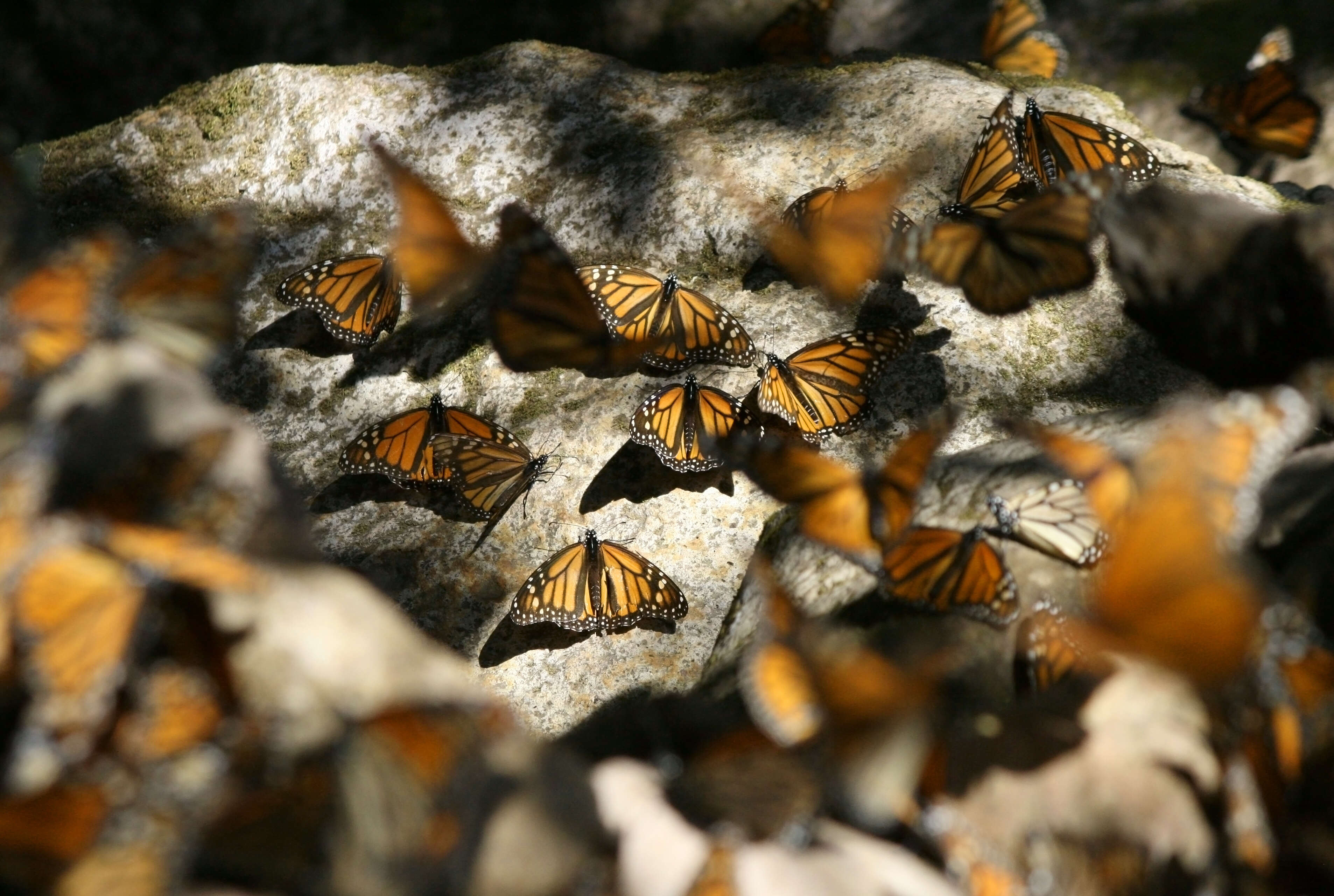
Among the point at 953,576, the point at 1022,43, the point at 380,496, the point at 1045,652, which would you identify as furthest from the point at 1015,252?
the point at 1022,43

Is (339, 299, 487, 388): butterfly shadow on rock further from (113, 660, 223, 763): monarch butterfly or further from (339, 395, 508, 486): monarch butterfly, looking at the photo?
(113, 660, 223, 763): monarch butterfly

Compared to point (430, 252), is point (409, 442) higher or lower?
lower

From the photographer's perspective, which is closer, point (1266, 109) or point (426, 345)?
point (426, 345)

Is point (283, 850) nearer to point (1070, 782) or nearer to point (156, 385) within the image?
point (156, 385)

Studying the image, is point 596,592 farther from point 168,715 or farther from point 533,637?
point 168,715

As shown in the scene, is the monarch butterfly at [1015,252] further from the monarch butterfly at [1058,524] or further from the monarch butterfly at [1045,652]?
the monarch butterfly at [1045,652]
